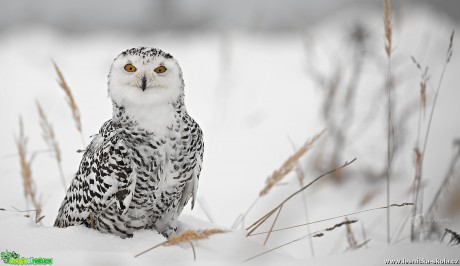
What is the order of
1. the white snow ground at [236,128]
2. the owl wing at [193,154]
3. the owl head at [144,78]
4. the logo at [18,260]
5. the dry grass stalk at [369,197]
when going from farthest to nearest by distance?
the dry grass stalk at [369,197], the owl wing at [193,154], the owl head at [144,78], the white snow ground at [236,128], the logo at [18,260]

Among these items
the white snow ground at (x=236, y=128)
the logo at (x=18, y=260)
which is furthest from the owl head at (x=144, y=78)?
the logo at (x=18, y=260)

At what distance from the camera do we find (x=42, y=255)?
1.70m

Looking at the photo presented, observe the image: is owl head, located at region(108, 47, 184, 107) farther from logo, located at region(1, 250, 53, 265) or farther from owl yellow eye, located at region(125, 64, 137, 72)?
logo, located at region(1, 250, 53, 265)

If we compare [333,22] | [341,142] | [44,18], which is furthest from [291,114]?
[44,18]

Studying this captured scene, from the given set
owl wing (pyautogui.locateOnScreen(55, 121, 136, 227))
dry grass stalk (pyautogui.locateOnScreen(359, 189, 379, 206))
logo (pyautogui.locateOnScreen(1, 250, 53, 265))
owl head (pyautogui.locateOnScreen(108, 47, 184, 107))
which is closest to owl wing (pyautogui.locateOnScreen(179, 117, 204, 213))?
owl head (pyautogui.locateOnScreen(108, 47, 184, 107))

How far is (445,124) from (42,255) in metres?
4.21

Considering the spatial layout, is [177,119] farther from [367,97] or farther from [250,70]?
[250,70]

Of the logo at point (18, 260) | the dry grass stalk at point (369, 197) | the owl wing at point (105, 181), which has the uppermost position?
the owl wing at point (105, 181)

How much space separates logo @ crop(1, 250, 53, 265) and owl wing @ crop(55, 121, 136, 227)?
0.48m

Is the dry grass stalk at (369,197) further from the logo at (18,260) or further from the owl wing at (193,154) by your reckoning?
the logo at (18,260)

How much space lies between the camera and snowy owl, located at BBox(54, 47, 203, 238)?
2115 millimetres

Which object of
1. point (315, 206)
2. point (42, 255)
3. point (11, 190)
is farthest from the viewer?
point (11, 190)

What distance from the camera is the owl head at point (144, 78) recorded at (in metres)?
2.10

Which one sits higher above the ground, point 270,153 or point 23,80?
point 23,80
